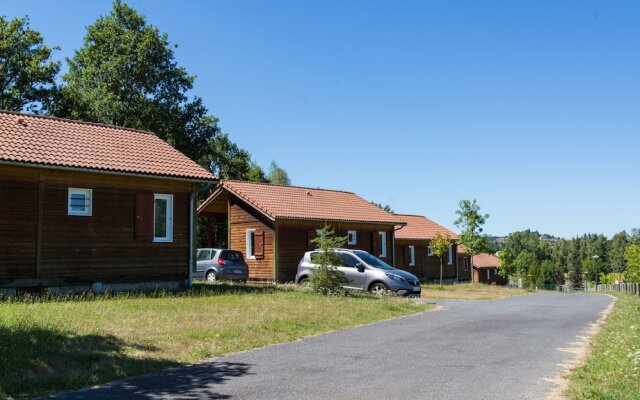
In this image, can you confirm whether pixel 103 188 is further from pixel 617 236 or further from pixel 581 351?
pixel 617 236

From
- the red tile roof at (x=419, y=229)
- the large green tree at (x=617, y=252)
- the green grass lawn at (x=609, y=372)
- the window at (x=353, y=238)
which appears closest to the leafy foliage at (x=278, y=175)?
the red tile roof at (x=419, y=229)

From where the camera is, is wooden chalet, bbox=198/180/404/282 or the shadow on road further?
wooden chalet, bbox=198/180/404/282

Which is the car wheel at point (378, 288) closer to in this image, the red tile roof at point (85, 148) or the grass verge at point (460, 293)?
the grass verge at point (460, 293)

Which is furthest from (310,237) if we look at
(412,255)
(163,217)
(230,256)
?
(412,255)

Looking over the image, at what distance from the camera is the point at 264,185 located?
107ft

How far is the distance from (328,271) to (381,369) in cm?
1066

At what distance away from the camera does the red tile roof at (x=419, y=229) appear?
43.5 metres

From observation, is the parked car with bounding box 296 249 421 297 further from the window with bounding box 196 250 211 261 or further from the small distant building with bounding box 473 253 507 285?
the small distant building with bounding box 473 253 507 285

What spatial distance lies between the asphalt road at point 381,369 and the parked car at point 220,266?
43.5 feet

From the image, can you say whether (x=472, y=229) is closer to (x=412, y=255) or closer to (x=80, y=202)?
(x=412, y=255)

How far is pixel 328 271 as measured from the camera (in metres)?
19.0

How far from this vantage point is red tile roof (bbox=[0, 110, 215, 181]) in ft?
54.3

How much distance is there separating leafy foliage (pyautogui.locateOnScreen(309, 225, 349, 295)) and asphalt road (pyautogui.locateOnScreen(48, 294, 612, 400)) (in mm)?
6003

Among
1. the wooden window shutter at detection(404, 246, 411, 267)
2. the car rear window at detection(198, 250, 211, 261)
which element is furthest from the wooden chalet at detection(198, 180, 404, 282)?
the wooden window shutter at detection(404, 246, 411, 267)
